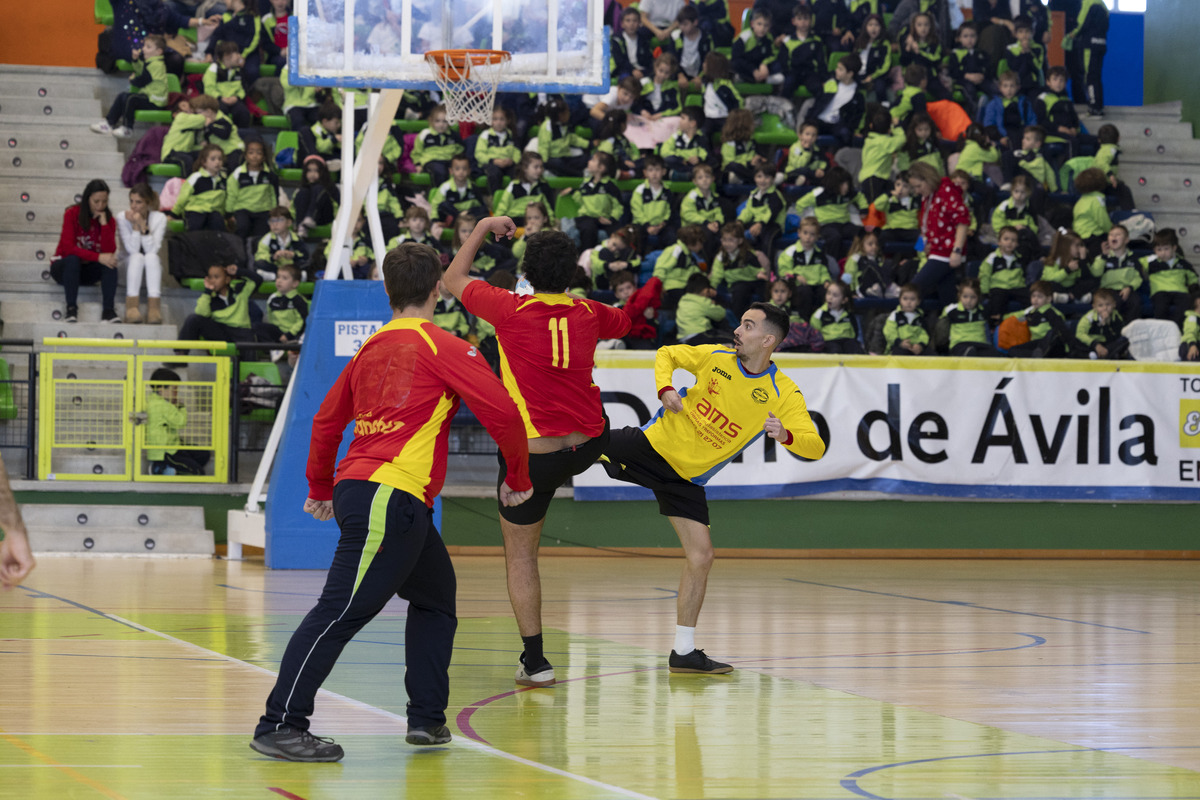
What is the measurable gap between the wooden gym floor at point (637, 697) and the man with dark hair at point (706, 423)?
0.92 m

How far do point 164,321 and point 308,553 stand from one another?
199 inches

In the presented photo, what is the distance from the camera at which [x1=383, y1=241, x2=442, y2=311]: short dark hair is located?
5684 mm

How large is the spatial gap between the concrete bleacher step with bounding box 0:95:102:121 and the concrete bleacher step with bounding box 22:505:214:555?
752 centimetres

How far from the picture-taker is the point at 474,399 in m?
5.55

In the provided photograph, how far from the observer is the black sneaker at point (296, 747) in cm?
521

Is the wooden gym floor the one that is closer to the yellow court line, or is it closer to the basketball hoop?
the yellow court line

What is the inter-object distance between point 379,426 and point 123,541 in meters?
9.71

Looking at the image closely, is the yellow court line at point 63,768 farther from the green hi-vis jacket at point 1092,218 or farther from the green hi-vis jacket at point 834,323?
the green hi-vis jacket at point 1092,218

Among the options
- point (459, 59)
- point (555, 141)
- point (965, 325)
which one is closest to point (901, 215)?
point (965, 325)

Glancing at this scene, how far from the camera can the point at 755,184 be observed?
1956cm

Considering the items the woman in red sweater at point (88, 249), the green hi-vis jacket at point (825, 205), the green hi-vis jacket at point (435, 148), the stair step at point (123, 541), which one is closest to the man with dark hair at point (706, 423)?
the stair step at point (123, 541)

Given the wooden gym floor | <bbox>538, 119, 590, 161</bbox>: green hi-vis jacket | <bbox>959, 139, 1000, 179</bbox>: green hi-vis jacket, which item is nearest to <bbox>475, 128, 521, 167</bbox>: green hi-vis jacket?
<bbox>538, 119, 590, 161</bbox>: green hi-vis jacket

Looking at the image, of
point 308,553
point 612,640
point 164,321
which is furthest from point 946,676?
point 164,321

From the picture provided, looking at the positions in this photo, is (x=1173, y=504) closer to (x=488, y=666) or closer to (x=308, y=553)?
(x=308, y=553)
